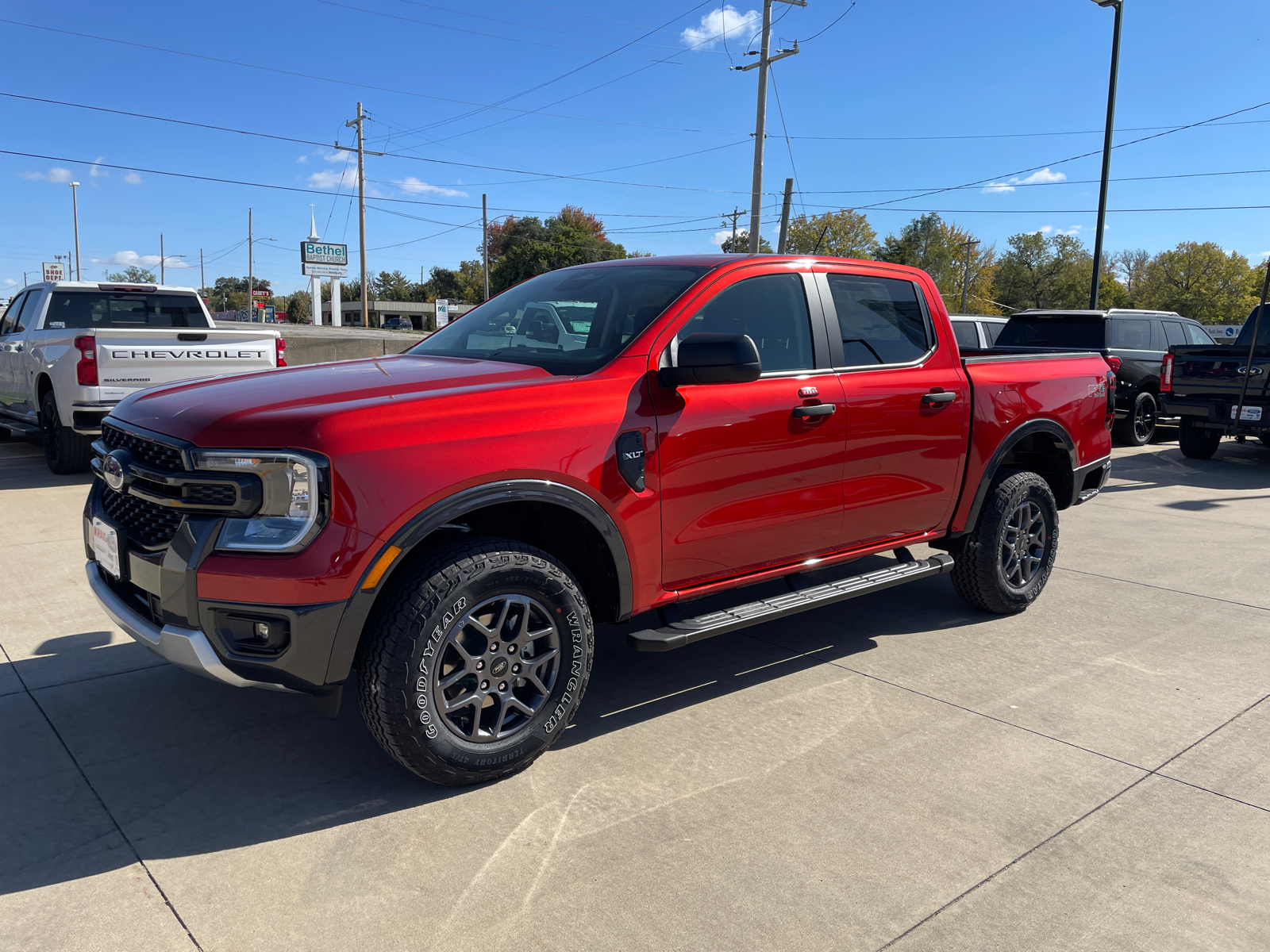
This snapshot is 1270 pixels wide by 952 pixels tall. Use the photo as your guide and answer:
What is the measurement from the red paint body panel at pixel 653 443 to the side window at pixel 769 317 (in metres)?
0.07

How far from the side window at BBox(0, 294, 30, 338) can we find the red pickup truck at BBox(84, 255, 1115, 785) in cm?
834

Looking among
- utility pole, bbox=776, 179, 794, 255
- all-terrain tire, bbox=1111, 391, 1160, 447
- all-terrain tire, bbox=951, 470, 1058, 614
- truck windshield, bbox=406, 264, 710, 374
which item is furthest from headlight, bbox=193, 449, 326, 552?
utility pole, bbox=776, 179, 794, 255

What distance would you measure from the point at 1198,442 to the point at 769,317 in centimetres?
1125

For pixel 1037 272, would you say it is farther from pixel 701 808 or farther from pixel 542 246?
pixel 701 808

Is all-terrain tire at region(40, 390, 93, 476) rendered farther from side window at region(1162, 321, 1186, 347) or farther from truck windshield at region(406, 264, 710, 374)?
side window at region(1162, 321, 1186, 347)

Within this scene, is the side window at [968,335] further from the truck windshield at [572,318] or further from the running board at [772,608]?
the truck windshield at [572,318]

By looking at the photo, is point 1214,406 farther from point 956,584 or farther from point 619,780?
point 619,780

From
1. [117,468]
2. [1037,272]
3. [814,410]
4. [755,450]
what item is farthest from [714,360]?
[1037,272]

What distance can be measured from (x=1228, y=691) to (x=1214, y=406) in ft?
29.6

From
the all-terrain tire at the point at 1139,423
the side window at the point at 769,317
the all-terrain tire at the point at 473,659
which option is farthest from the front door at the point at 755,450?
the all-terrain tire at the point at 1139,423

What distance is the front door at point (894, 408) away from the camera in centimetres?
426

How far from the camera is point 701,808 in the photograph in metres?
3.11

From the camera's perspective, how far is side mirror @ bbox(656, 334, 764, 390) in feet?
11.0

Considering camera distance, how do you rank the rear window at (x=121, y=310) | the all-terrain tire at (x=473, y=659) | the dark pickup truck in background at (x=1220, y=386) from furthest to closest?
1. the dark pickup truck in background at (x=1220, y=386)
2. the rear window at (x=121, y=310)
3. the all-terrain tire at (x=473, y=659)
